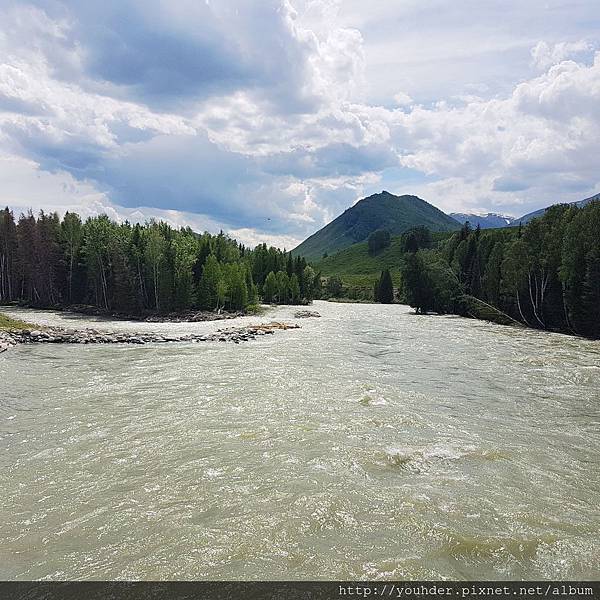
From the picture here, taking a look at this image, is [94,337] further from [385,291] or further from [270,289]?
[385,291]

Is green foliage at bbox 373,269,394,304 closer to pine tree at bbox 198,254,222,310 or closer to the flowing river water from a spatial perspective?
pine tree at bbox 198,254,222,310

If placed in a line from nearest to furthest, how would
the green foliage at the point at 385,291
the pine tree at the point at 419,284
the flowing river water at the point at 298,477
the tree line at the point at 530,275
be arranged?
the flowing river water at the point at 298,477, the tree line at the point at 530,275, the pine tree at the point at 419,284, the green foliage at the point at 385,291

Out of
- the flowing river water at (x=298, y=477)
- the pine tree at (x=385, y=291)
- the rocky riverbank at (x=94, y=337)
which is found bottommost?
the flowing river water at (x=298, y=477)

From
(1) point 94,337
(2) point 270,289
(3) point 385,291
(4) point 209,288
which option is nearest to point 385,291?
(3) point 385,291

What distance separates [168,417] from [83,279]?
86.8m

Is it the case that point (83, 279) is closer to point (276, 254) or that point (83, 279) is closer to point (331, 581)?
point (276, 254)

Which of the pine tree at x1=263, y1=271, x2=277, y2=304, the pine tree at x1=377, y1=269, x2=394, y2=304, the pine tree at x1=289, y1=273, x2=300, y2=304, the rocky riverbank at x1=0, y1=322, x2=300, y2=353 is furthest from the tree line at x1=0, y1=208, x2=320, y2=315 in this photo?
the pine tree at x1=377, y1=269, x2=394, y2=304

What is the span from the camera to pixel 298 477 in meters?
12.6

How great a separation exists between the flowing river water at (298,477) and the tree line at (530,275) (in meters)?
35.1

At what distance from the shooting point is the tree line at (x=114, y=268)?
8188cm

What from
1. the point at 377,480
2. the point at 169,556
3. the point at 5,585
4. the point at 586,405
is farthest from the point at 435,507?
the point at 586,405

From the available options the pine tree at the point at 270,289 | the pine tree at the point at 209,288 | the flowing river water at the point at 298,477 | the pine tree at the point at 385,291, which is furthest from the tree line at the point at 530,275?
the pine tree at the point at 385,291

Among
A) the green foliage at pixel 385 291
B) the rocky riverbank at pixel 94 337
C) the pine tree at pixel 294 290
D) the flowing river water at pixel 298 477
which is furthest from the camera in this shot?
the green foliage at pixel 385 291

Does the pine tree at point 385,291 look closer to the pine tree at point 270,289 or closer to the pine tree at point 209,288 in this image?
the pine tree at point 270,289
